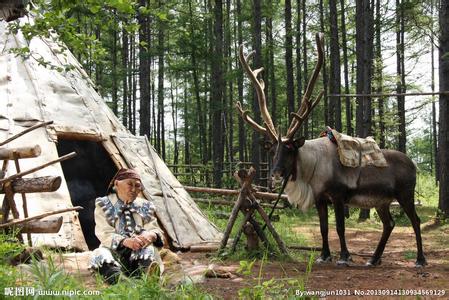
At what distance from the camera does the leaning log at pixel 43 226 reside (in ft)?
17.4

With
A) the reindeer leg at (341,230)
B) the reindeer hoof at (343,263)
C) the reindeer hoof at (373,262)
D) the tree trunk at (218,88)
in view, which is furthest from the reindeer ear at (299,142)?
the tree trunk at (218,88)

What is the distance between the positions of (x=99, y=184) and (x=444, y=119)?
24.1 feet

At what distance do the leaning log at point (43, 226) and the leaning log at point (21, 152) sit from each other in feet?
2.53

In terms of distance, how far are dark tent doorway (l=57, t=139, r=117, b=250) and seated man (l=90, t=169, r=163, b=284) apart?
159 inches

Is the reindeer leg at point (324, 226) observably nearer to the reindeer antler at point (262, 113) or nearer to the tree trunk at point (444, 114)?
the reindeer antler at point (262, 113)

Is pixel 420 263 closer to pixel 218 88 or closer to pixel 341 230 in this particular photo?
pixel 341 230

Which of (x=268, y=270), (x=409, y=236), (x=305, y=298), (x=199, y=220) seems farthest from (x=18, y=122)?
(x=409, y=236)

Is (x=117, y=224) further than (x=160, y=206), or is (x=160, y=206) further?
(x=160, y=206)

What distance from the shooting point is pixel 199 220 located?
8094 mm

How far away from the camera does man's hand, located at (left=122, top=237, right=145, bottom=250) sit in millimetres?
4359

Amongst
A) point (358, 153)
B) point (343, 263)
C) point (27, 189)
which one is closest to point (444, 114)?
point (358, 153)

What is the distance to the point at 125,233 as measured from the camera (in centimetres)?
458

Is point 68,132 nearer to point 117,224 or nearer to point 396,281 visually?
point 117,224

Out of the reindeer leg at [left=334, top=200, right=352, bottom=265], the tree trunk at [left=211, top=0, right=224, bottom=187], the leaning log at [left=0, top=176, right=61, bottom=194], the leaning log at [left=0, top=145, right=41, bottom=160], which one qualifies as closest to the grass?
the reindeer leg at [left=334, top=200, right=352, bottom=265]
